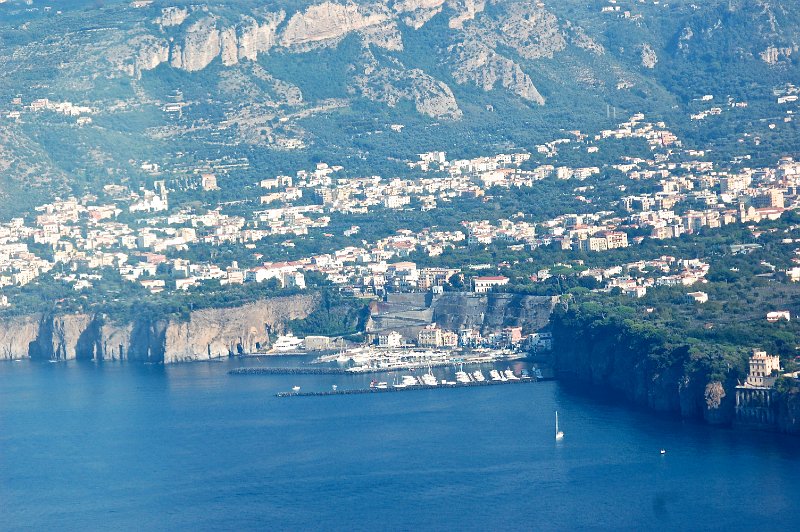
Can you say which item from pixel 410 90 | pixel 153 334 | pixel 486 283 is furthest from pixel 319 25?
pixel 153 334

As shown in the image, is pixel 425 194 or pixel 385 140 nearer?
pixel 425 194

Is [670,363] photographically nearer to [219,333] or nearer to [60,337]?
[219,333]

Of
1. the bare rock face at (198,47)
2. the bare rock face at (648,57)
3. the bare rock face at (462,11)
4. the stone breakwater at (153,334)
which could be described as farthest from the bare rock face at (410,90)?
the stone breakwater at (153,334)

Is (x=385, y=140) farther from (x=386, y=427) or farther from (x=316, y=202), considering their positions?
(x=386, y=427)

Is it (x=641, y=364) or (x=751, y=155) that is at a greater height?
Answer: (x=751, y=155)

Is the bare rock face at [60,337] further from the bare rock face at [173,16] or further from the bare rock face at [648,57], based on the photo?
the bare rock face at [648,57]

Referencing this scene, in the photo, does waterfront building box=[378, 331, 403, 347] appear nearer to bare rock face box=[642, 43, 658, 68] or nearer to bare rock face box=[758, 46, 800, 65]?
bare rock face box=[758, 46, 800, 65]

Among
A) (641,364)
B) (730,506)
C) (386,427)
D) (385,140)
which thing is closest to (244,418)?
(386,427)
